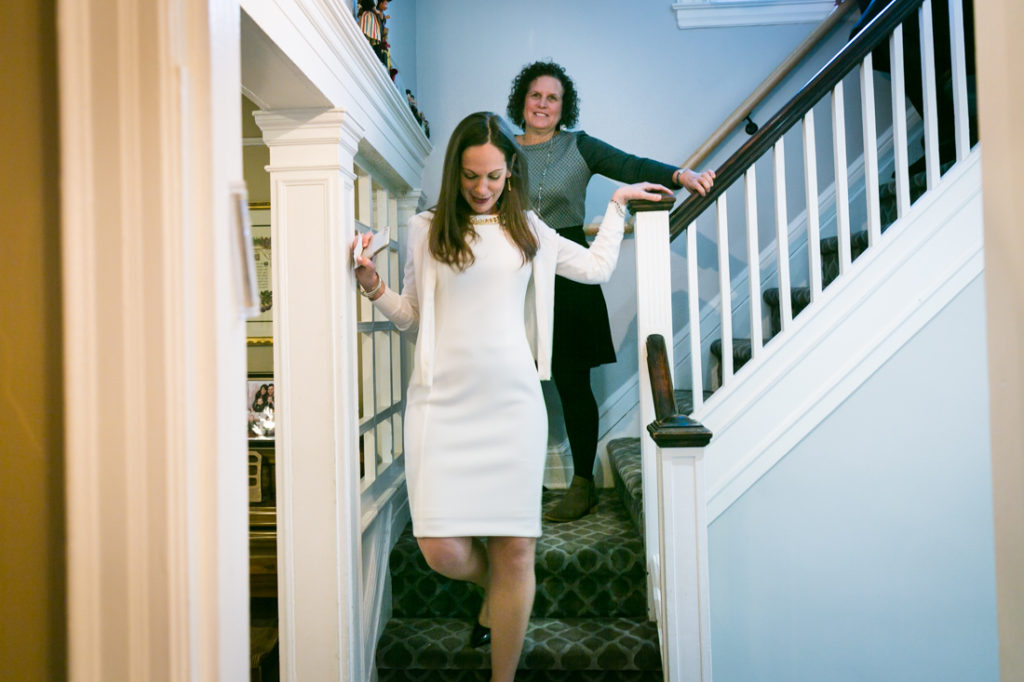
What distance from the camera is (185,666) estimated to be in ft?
1.77

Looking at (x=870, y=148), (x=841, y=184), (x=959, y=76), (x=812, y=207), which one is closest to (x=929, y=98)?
(x=959, y=76)

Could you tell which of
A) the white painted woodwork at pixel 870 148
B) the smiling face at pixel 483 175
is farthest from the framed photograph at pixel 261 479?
the white painted woodwork at pixel 870 148

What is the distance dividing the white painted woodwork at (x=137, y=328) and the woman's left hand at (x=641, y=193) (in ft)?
4.95

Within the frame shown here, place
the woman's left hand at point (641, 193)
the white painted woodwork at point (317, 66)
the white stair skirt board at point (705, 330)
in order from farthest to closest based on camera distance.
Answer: the white stair skirt board at point (705, 330) < the woman's left hand at point (641, 193) < the white painted woodwork at point (317, 66)

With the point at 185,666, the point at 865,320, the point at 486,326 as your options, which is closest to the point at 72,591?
the point at 185,666

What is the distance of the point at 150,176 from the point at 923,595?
2433 mm

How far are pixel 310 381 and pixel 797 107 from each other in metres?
1.67

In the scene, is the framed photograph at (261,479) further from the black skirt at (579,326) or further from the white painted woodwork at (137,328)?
the white painted woodwork at (137,328)

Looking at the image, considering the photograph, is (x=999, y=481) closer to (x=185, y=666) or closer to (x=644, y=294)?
(x=185, y=666)

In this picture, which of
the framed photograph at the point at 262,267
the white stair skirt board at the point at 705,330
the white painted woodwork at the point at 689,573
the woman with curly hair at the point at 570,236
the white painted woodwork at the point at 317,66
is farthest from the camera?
the white stair skirt board at the point at 705,330

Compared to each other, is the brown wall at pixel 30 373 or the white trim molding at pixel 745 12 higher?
the white trim molding at pixel 745 12

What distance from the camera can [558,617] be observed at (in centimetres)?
219

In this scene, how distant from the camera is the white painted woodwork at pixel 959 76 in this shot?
6.71ft

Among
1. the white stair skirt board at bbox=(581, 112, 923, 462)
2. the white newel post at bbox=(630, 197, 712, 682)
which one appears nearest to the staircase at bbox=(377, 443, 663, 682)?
the white newel post at bbox=(630, 197, 712, 682)
